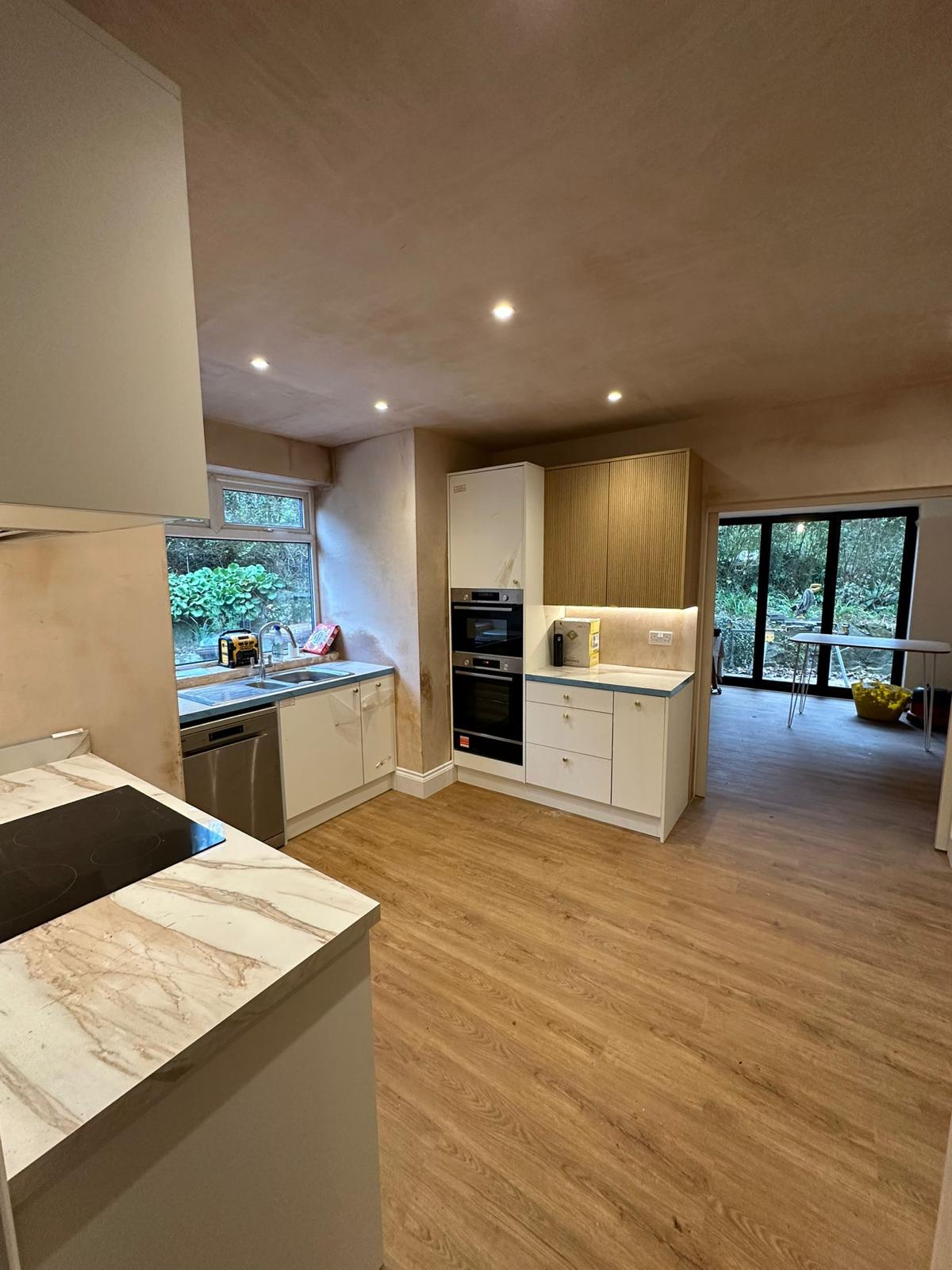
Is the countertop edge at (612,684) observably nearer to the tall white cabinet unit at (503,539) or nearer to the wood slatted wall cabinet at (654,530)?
the tall white cabinet unit at (503,539)

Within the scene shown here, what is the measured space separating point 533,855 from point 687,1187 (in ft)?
5.22

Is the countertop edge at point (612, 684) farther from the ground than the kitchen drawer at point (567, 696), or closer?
farther from the ground

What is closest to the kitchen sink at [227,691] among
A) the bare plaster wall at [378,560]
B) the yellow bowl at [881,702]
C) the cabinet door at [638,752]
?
the bare plaster wall at [378,560]

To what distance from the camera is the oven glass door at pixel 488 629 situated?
3551 millimetres

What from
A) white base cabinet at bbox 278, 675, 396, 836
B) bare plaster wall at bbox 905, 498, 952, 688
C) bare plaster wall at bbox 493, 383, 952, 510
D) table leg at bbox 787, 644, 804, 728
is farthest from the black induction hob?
bare plaster wall at bbox 905, 498, 952, 688

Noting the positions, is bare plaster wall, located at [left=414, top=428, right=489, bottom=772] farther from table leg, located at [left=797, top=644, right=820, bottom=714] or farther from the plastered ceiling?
table leg, located at [left=797, top=644, right=820, bottom=714]

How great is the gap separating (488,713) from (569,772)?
711 millimetres

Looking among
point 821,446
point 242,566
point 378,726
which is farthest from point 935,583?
point 242,566

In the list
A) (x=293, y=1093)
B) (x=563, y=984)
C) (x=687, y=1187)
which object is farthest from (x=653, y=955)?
(x=293, y=1093)

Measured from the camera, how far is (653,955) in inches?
85.5

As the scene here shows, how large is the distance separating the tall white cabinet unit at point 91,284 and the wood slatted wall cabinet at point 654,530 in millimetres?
2780

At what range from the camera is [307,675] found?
3639 millimetres

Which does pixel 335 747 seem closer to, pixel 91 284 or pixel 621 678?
pixel 621 678

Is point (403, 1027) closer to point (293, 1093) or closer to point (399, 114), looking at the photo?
point (293, 1093)
